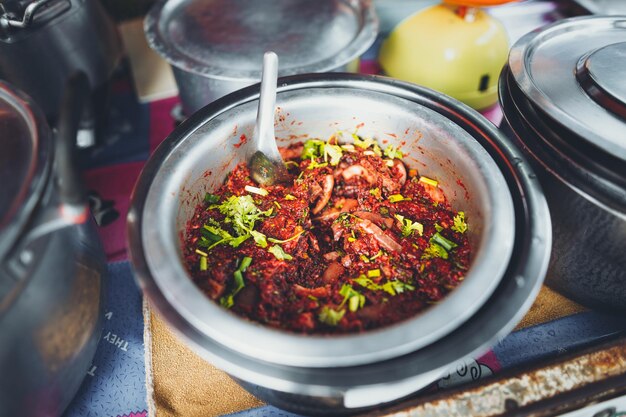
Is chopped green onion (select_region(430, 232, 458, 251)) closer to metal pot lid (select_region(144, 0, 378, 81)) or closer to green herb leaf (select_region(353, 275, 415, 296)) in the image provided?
green herb leaf (select_region(353, 275, 415, 296))

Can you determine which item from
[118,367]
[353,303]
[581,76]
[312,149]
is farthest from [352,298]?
[581,76]

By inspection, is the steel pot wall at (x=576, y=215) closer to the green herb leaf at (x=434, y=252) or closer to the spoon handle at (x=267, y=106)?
the green herb leaf at (x=434, y=252)

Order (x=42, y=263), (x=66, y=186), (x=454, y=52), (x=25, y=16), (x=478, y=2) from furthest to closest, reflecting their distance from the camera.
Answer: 1. (x=454, y=52)
2. (x=478, y=2)
3. (x=25, y=16)
4. (x=42, y=263)
5. (x=66, y=186)

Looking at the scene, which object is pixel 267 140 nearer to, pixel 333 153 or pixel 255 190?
pixel 255 190

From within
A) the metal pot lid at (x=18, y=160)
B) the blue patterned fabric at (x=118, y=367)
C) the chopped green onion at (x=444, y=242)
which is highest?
the metal pot lid at (x=18, y=160)

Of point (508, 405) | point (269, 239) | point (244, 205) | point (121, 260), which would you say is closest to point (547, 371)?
point (508, 405)

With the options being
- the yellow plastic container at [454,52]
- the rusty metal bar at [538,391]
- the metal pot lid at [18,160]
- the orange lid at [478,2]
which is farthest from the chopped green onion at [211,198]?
the orange lid at [478,2]
